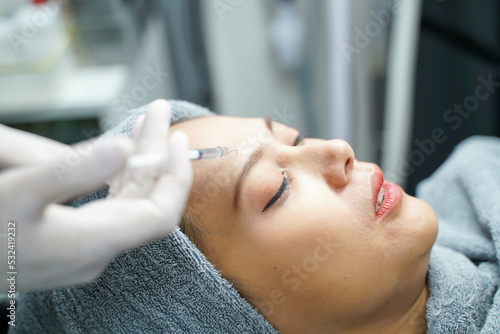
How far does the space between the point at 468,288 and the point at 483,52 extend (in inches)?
25.8

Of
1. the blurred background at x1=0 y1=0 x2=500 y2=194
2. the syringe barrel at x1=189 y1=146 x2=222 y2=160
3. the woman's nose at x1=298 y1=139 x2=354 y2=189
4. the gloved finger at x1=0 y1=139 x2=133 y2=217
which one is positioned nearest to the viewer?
the gloved finger at x1=0 y1=139 x2=133 y2=217

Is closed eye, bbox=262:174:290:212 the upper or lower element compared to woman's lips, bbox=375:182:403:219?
upper

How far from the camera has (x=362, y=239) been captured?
676 millimetres

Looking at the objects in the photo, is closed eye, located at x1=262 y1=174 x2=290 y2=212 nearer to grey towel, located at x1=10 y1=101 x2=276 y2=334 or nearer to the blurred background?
grey towel, located at x1=10 y1=101 x2=276 y2=334

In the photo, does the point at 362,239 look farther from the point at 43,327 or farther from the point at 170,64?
the point at 170,64

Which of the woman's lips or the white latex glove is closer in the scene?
the white latex glove

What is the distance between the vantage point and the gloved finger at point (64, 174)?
0.45 m

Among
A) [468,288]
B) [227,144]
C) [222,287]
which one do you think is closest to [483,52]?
[468,288]

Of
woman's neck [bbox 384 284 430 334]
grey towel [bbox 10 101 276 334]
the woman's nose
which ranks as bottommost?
woman's neck [bbox 384 284 430 334]

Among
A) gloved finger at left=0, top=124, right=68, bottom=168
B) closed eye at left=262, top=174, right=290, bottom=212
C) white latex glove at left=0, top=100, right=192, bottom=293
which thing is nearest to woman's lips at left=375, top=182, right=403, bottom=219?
closed eye at left=262, top=174, right=290, bottom=212

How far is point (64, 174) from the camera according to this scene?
46 centimetres

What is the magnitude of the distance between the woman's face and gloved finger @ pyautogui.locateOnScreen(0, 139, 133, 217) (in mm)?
249

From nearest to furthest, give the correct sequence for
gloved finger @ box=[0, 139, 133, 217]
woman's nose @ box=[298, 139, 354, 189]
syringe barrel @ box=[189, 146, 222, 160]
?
gloved finger @ box=[0, 139, 133, 217] → syringe barrel @ box=[189, 146, 222, 160] → woman's nose @ box=[298, 139, 354, 189]

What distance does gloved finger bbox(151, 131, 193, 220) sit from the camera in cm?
50
